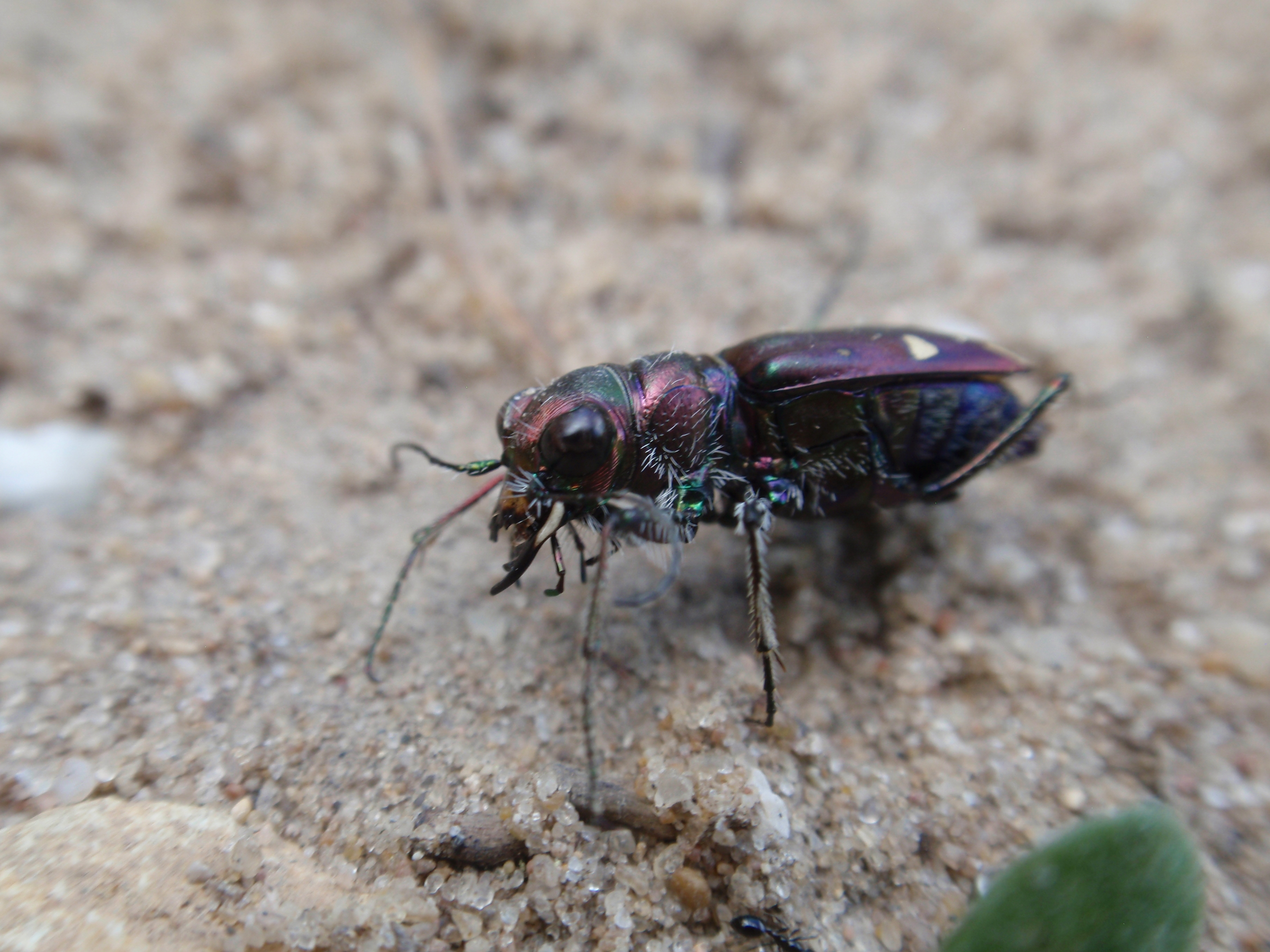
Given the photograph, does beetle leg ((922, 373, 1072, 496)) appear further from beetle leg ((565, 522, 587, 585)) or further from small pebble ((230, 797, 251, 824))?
small pebble ((230, 797, 251, 824))

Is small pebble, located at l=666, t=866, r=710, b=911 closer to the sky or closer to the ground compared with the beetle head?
closer to the ground

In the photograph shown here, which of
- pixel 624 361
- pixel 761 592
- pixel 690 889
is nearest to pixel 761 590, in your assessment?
pixel 761 592

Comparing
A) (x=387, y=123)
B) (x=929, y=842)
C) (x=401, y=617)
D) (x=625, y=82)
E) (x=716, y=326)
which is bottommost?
(x=929, y=842)

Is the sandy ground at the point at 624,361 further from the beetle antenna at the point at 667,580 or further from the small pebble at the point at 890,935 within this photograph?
the beetle antenna at the point at 667,580

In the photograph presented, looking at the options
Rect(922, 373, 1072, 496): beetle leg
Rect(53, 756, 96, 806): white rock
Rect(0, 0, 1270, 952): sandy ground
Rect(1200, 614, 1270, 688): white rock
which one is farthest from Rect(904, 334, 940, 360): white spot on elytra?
Rect(53, 756, 96, 806): white rock

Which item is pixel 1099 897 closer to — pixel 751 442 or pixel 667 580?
pixel 667 580

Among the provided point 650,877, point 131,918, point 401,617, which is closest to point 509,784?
point 650,877

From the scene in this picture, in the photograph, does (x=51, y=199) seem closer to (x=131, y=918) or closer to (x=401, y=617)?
(x=401, y=617)
